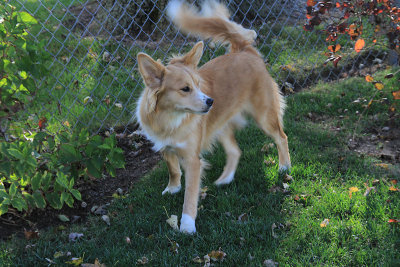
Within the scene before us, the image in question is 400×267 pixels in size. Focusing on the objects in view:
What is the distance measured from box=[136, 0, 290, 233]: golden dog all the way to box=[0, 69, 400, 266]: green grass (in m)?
0.18

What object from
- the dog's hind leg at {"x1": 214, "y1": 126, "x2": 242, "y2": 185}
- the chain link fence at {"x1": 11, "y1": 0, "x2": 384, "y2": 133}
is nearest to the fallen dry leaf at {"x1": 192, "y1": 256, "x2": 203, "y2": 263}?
the dog's hind leg at {"x1": 214, "y1": 126, "x2": 242, "y2": 185}

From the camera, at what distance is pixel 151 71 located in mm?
2941

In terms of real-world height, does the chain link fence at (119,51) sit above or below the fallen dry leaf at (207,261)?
below

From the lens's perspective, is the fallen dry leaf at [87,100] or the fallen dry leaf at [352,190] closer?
the fallen dry leaf at [352,190]

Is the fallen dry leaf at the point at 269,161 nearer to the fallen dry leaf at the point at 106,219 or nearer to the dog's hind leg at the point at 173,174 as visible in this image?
the dog's hind leg at the point at 173,174

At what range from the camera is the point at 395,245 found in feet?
8.74

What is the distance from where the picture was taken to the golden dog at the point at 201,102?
2.99 metres

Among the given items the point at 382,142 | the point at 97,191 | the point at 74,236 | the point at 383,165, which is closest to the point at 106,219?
the point at 74,236

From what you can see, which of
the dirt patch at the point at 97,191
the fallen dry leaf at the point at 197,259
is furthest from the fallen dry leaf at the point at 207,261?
the dirt patch at the point at 97,191

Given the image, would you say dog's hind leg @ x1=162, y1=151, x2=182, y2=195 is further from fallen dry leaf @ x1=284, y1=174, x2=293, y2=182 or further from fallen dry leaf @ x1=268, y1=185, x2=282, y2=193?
fallen dry leaf @ x1=284, y1=174, x2=293, y2=182

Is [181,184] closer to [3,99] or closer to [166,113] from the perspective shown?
[166,113]

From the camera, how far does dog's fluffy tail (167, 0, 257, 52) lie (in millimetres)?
3709

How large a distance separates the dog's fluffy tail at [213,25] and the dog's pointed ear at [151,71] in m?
0.94

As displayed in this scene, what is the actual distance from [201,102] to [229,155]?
0.96 meters
